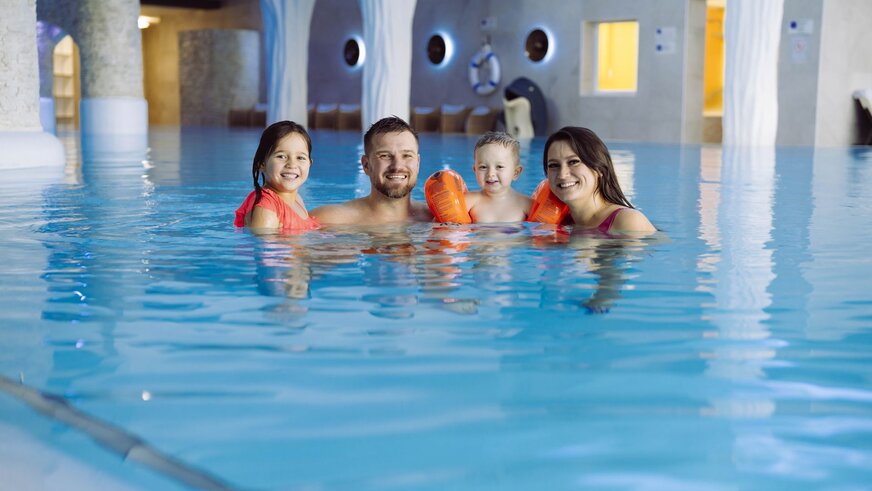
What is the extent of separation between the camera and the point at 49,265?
3910 millimetres

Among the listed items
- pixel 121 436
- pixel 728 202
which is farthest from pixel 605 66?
pixel 121 436

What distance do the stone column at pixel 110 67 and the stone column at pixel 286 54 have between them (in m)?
2.45

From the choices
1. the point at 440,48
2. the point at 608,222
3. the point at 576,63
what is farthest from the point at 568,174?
the point at 440,48

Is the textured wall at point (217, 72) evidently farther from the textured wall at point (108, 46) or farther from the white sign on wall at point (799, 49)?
the white sign on wall at point (799, 49)

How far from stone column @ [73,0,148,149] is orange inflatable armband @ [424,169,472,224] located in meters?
12.7

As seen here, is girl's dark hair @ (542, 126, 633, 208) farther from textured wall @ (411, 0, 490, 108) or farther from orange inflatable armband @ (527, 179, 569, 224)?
textured wall @ (411, 0, 490, 108)

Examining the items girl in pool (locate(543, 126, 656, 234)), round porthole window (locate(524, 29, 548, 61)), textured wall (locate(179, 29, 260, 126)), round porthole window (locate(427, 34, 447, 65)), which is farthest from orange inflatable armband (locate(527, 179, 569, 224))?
textured wall (locate(179, 29, 260, 126))

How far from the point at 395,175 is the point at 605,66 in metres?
17.3

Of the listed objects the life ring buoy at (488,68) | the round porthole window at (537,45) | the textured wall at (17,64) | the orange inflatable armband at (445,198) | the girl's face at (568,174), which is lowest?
the orange inflatable armband at (445,198)

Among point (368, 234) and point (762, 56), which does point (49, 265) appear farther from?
point (762, 56)

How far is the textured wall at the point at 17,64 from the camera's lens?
30.5 feet

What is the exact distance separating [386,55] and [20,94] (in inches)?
237

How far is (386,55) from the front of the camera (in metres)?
14.4

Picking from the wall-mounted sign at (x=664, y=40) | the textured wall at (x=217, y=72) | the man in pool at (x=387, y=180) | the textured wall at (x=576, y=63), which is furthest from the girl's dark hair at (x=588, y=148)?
the textured wall at (x=217, y=72)
